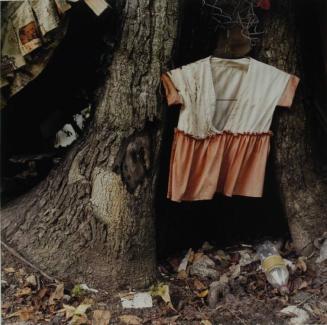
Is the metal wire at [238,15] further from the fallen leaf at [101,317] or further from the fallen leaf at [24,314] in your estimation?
the fallen leaf at [24,314]

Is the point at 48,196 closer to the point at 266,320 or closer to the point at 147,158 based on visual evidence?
the point at 147,158

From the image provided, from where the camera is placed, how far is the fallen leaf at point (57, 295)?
3.69 m

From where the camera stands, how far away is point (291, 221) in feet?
14.8

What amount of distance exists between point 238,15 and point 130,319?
102 inches

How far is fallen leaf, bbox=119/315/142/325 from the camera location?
364cm

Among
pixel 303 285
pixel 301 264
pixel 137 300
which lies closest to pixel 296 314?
pixel 303 285

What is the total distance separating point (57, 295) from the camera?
3.73 m

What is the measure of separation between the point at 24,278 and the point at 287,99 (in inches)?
101

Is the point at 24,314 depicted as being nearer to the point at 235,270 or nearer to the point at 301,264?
the point at 235,270

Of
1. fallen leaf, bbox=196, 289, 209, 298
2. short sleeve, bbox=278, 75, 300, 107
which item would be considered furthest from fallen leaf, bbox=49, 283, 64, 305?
short sleeve, bbox=278, 75, 300, 107

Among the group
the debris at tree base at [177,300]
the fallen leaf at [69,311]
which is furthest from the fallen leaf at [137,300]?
the fallen leaf at [69,311]

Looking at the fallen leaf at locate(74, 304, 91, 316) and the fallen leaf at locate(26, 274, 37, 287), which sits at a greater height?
the fallen leaf at locate(26, 274, 37, 287)

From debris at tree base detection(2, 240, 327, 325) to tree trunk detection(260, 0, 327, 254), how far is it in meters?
0.39

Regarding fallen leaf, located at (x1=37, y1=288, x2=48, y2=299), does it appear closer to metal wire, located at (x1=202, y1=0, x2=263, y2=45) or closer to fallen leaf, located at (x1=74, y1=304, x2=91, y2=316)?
fallen leaf, located at (x1=74, y1=304, x2=91, y2=316)
